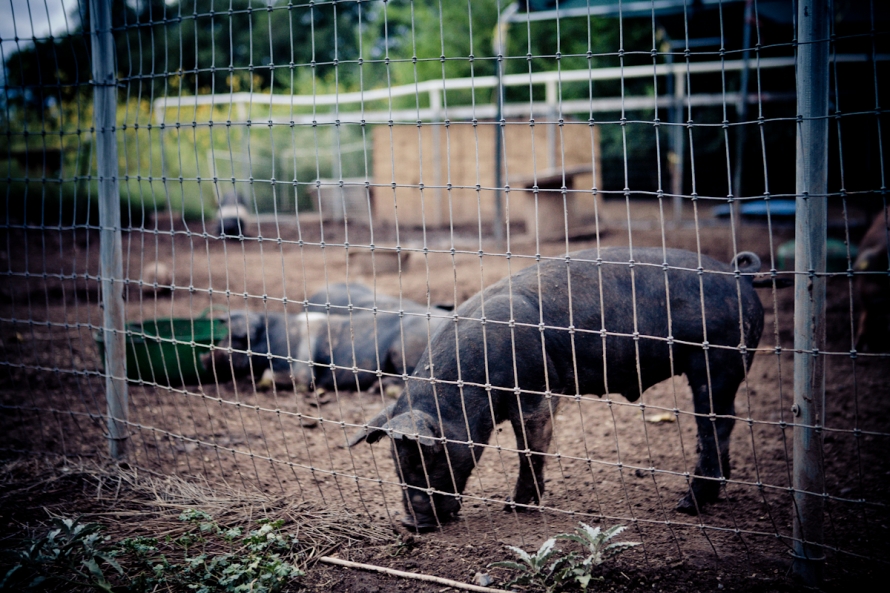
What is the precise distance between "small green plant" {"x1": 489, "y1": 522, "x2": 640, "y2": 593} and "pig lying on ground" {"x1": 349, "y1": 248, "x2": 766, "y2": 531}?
594 mm

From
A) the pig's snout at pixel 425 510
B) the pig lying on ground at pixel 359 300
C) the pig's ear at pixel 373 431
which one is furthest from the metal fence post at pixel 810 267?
the pig lying on ground at pixel 359 300

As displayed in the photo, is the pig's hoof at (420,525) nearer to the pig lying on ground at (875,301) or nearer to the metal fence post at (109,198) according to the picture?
the metal fence post at (109,198)

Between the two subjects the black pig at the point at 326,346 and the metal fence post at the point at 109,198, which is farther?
the black pig at the point at 326,346

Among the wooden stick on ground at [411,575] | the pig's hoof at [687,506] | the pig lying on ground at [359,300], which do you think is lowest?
the pig's hoof at [687,506]

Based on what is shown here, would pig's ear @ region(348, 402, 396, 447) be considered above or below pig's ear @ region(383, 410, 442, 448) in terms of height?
below

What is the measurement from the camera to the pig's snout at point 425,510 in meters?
3.30

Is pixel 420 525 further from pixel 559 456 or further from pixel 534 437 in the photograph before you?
pixel 559 456

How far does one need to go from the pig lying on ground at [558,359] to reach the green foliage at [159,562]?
2.24ft

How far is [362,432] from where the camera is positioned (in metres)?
3.26

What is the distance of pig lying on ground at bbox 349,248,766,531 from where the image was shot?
3338 millimetres

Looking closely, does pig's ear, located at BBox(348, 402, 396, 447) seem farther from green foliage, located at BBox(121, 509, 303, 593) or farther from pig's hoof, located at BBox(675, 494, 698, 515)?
pig's hoof, located at BBox(675, 494, 698, 515)

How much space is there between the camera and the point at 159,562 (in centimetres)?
288

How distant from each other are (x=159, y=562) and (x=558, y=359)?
202 centimetres

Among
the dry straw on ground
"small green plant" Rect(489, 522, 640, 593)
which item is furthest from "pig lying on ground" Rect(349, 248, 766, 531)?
"small green plant" Rect(489, 522, 640, 593)
